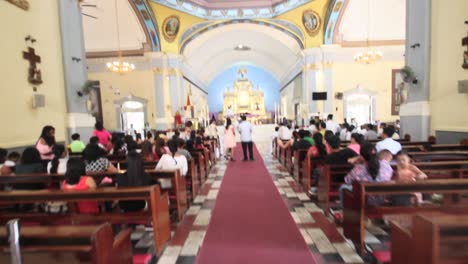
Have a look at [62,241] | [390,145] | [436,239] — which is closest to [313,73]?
[390,145]

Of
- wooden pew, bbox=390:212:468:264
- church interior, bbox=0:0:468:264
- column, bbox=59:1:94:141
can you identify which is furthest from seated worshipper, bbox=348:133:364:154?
column, bbox=59:1:94:141

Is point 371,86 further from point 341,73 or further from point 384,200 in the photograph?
point 384,200

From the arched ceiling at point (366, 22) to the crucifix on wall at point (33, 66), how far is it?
10688mm

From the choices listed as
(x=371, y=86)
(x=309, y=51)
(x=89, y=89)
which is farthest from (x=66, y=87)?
(x=371, y=86)

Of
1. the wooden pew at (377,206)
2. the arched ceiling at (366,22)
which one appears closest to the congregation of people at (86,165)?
the wooden pew at (377,206)

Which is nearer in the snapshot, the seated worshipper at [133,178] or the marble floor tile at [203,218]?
the seated worshipper at [133,178]

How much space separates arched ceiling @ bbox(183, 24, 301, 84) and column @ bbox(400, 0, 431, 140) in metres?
7.34

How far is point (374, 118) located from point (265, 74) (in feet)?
41.4

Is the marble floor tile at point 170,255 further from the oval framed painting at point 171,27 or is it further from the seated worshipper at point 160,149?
the oval framed painting at point 171,27

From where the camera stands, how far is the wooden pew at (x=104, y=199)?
2318mm

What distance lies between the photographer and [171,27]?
1260cm

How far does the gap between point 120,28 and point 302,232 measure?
39.5 feet

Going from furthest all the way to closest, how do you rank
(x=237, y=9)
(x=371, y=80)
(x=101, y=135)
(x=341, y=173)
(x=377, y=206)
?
1. (x=371, y=80)
2. (x=237, y=9)
3. (x=101, y=135)
4. (x=341, y=173)
5. (x=377, y=206)

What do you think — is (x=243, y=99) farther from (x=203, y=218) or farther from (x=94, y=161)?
(x=94, y=161)
